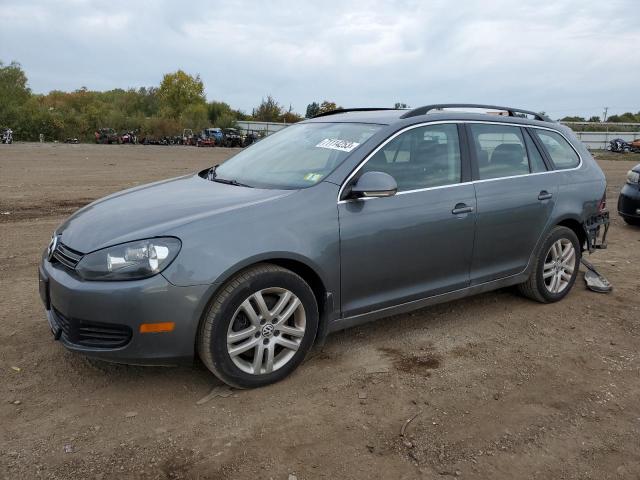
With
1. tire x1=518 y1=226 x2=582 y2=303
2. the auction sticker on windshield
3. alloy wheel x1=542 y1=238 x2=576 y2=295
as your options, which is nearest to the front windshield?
the auction sticker on windshield

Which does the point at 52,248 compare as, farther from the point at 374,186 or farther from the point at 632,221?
the point at 632,221

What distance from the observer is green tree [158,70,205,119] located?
77312mm

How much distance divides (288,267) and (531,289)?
2.60 meters

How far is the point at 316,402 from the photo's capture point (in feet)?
10.7

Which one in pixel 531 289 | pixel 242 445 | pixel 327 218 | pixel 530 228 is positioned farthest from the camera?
pixel 531 289

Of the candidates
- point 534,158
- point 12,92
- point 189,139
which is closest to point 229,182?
point 534,158

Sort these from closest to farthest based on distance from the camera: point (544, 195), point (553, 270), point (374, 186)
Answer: point (374, 186) < point (544, 195) < point (553, 270)

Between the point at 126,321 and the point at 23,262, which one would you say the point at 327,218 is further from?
the point at 23,262

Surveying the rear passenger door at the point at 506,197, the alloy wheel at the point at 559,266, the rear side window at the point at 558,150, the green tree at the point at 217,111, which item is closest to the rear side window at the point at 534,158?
the rear passenger door at the point at 506,197

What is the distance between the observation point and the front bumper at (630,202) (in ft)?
27.4

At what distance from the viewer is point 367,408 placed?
3215mm

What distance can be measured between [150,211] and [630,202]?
756cm

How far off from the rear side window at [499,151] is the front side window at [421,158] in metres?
0.24

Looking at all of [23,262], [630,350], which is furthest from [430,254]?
[23,262]
